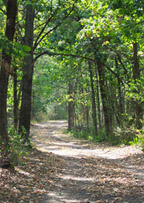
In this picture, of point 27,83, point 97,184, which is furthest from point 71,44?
point 97,184

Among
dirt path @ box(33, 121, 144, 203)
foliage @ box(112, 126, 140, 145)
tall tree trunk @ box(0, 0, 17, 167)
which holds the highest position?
tall tree trunk @ box(0, 0, 17, 167)

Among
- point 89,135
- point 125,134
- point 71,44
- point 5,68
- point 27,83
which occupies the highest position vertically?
point 71,44

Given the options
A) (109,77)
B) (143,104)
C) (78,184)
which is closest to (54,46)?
(109,77)

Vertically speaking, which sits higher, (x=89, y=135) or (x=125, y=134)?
(x=125, y=134)

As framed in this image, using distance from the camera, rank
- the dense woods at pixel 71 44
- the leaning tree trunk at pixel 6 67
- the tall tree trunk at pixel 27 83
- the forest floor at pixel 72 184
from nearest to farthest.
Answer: the forest floor at pixel 72 184 < the leaning tree trunk at pixel 6 67 < the dense woods at pixel 71 44 < the tall tree trunk at pixel 27 83

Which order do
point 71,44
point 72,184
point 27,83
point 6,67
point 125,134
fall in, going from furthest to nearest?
point 71,44 → point 125,134 → point 27,83 → point 72,184 → point 6,67

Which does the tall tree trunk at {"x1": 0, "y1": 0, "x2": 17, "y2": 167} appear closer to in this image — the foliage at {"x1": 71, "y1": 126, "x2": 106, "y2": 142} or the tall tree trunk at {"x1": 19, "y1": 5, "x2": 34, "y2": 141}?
the tall tree trunk at {"x1": 19, "y1": 5, "x2": 34, "y2": 141}

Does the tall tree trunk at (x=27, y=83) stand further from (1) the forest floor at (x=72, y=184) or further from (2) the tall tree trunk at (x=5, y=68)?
(2) the tall tree trunk at (x=5, y=68)

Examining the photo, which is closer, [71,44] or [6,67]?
[6,67]

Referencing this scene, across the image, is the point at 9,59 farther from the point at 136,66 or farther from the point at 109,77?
the point at 109,77

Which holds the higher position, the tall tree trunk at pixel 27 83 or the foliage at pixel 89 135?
the tall tree trunk at pixel 27 83

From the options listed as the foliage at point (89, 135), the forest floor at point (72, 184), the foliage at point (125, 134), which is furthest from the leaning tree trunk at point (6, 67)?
the foliage at point (89, 135)

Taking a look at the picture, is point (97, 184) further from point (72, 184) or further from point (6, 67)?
point (6, 67)

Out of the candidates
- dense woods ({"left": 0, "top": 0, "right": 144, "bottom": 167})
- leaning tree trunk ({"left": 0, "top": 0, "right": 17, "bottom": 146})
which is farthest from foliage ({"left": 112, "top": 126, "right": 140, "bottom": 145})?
leaning tree trunk ({"left": 0, "top": 0, "right": 17, "bottom": 146})
